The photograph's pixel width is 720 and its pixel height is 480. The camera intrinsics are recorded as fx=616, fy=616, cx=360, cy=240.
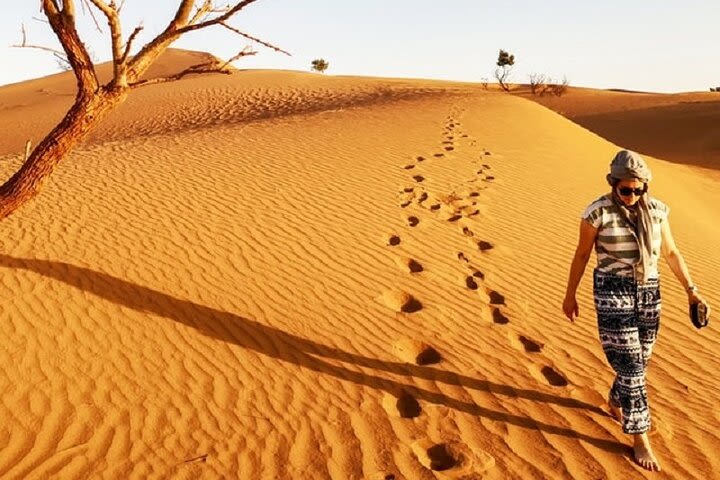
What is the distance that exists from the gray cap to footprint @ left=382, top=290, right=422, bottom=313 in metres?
2.68

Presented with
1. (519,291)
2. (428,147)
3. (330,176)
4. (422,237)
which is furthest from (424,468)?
(428,147)

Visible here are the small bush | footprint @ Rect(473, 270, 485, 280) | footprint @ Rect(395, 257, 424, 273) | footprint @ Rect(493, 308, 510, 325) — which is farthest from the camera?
the small bush

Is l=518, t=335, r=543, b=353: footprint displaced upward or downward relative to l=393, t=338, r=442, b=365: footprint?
downward

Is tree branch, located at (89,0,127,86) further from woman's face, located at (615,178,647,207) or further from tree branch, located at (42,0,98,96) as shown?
woman's face, located at (615,178,647,207)

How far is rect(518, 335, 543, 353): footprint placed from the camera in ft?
16.4

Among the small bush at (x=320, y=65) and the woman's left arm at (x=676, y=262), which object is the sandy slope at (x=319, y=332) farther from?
the small bush at (x=320, y=65)

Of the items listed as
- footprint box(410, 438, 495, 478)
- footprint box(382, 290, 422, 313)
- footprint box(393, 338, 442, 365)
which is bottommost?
footprint box(410, 438, 495, 478)

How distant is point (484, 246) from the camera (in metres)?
7.21

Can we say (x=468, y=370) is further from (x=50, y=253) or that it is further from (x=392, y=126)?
(x=392, y=126)

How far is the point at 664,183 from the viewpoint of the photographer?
13.7 meters

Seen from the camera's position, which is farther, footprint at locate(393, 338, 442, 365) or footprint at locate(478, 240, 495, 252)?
footprint at locate(478, 240, 495, 252)

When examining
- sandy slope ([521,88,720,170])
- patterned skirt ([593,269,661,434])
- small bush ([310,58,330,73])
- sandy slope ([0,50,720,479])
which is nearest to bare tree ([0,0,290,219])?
sandy slope ([0,50,720,479])

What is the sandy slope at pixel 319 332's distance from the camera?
3795 mm

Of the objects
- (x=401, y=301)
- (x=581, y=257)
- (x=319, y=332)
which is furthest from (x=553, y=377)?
(x=319, y=332)
